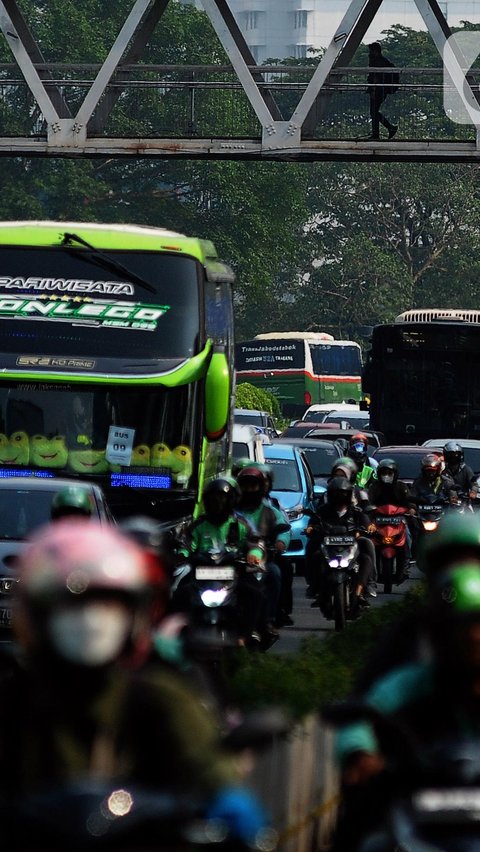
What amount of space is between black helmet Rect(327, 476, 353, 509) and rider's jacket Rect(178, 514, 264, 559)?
3518 mm

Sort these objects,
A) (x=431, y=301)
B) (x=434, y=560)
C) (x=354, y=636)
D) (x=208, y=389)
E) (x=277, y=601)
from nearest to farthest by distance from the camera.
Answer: (x=434, y=560) < (x=354, y=636) < (x=277, y=601) < (x=208, y=389) < (x=431, y=301)

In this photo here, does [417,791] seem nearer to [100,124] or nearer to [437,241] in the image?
[100,124]

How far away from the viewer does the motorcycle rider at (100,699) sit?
4.25 m

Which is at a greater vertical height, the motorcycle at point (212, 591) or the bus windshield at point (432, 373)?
A: the motorcycle at point (212, 591)

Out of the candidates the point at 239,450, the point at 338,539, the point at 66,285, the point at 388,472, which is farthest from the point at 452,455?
the point at 66,285

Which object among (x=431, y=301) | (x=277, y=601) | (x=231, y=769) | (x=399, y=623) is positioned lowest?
(x=431, y=301)

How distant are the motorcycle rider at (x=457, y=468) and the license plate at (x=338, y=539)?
5.33 meters

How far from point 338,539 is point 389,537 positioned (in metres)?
3.81

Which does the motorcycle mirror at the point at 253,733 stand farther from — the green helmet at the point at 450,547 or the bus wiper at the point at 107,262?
the bus wiper at the point at 107,262

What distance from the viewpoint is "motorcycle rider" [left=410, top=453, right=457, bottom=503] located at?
22844 mm

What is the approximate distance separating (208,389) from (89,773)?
46.2 ft

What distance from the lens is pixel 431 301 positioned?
285ft

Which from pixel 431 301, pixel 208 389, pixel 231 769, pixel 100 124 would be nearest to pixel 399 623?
pixel 231 769

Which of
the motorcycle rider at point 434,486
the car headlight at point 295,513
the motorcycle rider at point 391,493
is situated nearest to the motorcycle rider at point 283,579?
the motorcycle rider at point 391,493
